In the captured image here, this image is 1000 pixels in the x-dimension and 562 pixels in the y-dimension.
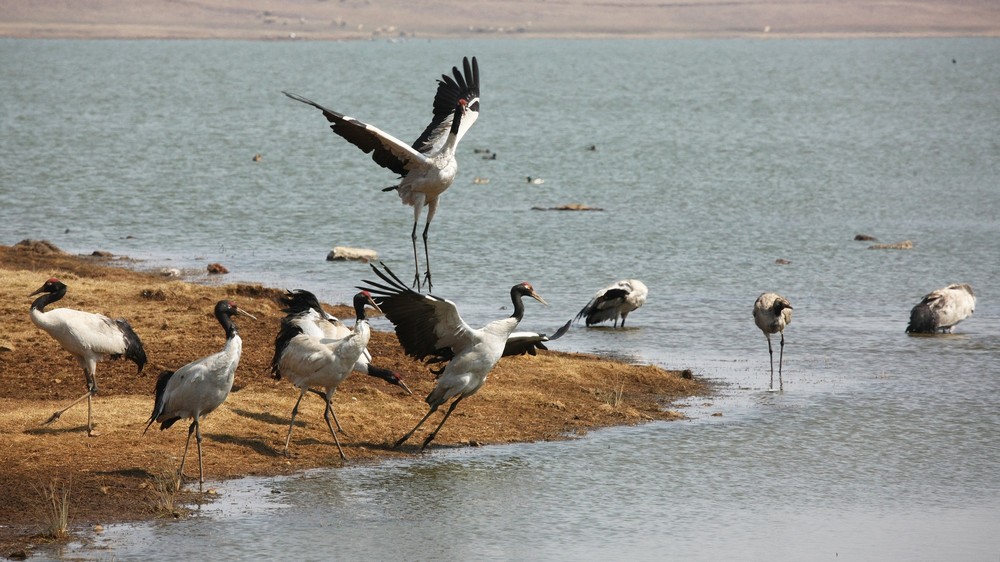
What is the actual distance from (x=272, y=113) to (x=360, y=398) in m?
50.1

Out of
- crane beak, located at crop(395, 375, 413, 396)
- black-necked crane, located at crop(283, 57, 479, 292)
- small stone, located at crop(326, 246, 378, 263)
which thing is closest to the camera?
crane beak, located at crop(395, 375, 413, 396)

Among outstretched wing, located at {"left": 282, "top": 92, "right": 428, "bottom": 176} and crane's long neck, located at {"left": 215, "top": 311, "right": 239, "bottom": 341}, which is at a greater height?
outstretched wing, located at {"left": 282, "top": 92, "right": 428, "bottom": 176}

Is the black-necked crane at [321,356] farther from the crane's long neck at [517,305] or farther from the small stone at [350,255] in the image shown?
the small stone at [350,255]

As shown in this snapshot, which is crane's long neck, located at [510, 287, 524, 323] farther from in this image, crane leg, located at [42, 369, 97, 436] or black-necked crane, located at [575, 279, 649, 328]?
black-necked crane, located at [575, 279, 649, 328]

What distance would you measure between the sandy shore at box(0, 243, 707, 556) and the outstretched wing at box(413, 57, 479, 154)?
→ 2.75m

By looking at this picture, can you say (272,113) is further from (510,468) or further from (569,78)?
(510,468)

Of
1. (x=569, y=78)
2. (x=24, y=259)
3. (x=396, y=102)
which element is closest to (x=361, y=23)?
(x=569, y=78)

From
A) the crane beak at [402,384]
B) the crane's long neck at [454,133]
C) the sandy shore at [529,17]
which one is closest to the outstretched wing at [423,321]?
the crane beak at [402,384]

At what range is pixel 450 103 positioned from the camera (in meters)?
16.9

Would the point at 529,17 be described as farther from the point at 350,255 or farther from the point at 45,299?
the point at 45,299

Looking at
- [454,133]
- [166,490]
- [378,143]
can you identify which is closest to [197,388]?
[166,490]

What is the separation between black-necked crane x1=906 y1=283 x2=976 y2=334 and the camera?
677 inches

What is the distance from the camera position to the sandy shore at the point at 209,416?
9.92 meters

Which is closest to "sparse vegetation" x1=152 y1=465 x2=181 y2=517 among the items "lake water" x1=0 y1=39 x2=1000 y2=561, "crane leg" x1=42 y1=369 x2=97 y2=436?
"lake water" x1=0 y1=39 x2=1000 y2=561
